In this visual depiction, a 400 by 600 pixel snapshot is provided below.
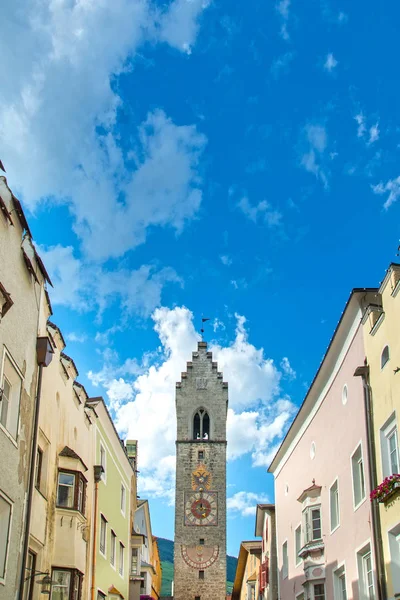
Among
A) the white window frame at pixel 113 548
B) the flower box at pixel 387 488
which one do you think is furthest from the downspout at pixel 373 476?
the white window frame at pixel 113 548

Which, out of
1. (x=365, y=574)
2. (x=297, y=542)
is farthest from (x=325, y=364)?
(x=297, y=542)

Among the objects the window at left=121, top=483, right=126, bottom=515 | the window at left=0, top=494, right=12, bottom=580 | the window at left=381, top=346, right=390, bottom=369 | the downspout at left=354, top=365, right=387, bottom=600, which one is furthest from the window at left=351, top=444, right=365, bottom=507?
the window at left=121, top=483, right=126, bottom=515

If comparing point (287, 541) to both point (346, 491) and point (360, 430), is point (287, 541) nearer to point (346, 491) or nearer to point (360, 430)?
point (346, 491)

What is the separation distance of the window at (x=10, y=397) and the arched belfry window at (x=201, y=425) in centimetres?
5923

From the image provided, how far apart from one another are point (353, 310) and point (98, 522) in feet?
35.2

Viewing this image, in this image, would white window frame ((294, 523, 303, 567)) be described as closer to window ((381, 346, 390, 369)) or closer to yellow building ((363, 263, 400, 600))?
yellow building ((363, 263, 400, 600))

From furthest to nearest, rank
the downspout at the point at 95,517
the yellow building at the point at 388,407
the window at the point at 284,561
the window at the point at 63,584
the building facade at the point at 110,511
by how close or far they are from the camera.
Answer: the window at the point at 284,561, the building facade at the point at 110,511, the downspout at the point at 95,517, the window at the point at 63,584, the yellow building at the point at 388,407

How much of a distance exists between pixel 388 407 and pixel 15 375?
27.2ft

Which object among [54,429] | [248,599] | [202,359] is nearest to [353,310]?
[54,429]

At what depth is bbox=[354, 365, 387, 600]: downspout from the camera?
53.3 ft

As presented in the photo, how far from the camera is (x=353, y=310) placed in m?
19.5

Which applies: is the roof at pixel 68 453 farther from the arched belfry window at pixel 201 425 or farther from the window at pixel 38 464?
the arched belfry window at pixel 201 425

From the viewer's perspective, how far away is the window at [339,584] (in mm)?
21481

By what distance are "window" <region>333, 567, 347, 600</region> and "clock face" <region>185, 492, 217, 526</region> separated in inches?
1879
